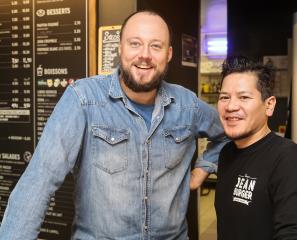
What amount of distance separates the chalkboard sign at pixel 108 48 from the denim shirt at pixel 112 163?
56cm

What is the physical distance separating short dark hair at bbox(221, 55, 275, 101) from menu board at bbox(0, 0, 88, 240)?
1038 millimetres

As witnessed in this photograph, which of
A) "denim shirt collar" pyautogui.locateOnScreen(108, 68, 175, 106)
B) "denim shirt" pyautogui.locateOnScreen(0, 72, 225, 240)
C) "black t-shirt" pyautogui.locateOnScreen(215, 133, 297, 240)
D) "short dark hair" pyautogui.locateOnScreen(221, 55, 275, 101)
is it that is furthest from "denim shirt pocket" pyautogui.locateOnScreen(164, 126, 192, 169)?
"short dark hair" pyautogui.locateOnScreen(221, 55, 275, 101)

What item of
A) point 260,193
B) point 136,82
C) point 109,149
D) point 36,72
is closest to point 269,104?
point 260,193

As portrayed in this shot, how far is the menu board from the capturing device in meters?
2.36

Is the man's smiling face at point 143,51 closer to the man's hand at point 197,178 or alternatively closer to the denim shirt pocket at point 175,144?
the denim shirt pocket at point 175,144

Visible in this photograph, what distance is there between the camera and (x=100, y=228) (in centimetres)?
164

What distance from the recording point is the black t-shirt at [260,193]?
1249 millimetres

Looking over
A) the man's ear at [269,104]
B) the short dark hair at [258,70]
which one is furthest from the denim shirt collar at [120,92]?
the man's ear at [269,104]

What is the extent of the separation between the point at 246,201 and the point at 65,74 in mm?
1409

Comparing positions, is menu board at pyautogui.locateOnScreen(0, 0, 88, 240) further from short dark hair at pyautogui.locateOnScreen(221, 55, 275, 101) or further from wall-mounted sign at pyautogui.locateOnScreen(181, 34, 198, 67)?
short dark hair at pyautogui.locateOnScreen(221, 55, 275, 101)

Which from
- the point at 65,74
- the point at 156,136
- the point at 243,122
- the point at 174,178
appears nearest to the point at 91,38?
the point at 65,74

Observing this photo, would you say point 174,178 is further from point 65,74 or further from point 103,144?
point 65,74

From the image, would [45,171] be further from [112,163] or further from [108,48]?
[108,48]

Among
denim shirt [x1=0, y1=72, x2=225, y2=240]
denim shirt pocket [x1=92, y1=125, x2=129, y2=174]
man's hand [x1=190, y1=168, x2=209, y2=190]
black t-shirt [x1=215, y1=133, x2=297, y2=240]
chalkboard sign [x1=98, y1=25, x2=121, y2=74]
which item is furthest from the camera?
chalkboard sign [x1=98, y1=25, x2=121, y2=74]
